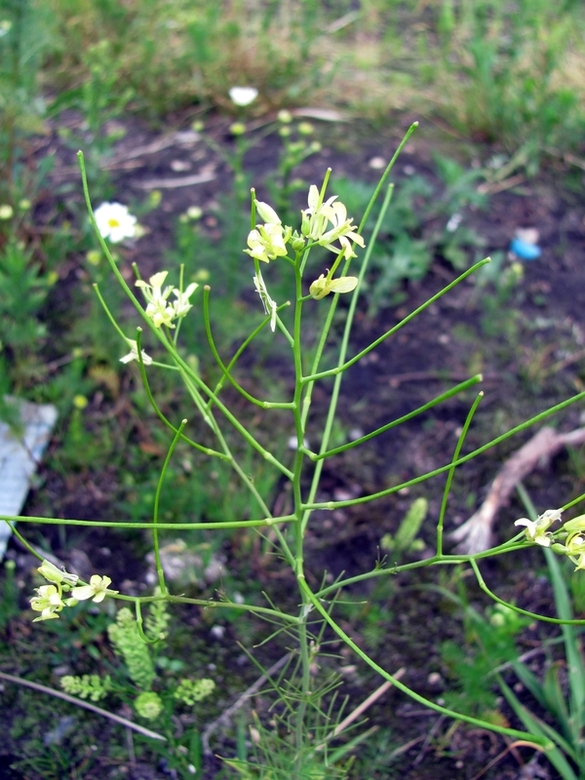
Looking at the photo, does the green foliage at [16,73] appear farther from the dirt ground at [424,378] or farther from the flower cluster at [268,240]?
the flower cluster at [268,240]

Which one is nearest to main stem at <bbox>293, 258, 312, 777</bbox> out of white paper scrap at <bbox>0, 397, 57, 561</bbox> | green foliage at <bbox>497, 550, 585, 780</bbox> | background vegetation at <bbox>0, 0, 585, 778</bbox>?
background vegetation at <bbox>0, 0, 585, 778</bbox>

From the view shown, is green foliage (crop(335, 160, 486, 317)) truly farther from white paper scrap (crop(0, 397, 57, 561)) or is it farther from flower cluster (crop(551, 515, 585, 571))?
flower cluster (crop(551, 515, 585, 571))

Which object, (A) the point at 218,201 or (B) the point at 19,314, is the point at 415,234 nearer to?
(A) the point at 218,201

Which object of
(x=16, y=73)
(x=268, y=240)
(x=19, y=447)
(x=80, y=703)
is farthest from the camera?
(x=16, y=73)

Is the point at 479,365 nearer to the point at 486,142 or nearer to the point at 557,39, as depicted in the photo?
the point at 486,142

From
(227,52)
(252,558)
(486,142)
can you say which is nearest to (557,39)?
(486,142)

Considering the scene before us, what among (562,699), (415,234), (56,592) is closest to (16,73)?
(415,234)
